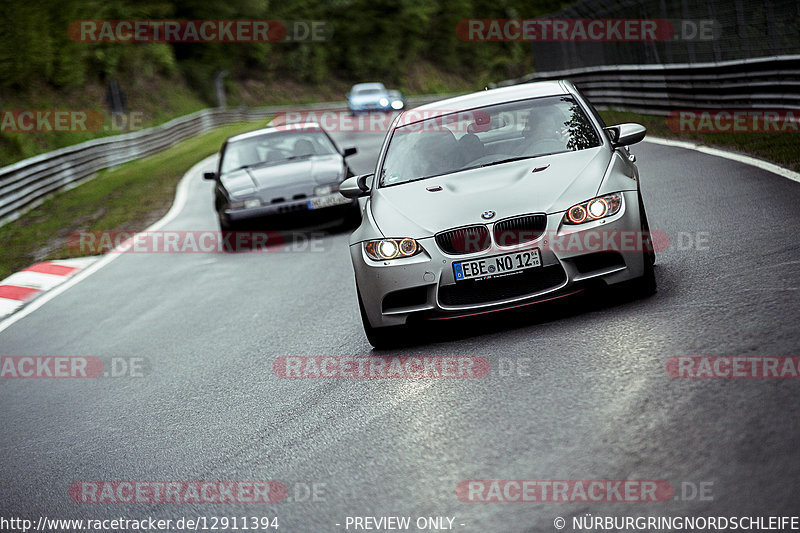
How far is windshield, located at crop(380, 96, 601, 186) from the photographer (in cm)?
741

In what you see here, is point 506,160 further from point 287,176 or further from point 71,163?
point 71,163

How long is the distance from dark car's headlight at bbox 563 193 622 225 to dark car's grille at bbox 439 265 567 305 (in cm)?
32

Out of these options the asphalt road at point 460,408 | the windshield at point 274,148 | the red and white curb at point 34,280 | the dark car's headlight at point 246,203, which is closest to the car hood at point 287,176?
the dark car's headlight at point 246,203

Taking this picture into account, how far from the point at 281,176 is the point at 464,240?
793 centimetres

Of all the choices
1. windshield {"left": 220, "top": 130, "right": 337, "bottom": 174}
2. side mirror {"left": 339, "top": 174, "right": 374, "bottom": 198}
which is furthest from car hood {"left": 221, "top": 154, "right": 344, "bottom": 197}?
side mirror {"left": 339, "top": 174, "right": 374, "bottom": 198}

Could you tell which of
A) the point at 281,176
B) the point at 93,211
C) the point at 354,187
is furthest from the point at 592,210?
the point at 93,211

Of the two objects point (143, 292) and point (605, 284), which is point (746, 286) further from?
point (143, 292)

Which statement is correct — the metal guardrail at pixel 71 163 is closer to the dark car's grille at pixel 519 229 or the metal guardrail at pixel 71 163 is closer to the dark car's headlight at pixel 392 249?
the dark car's headlight at pixel 392 249

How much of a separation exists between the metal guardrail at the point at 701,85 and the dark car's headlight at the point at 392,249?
910cm

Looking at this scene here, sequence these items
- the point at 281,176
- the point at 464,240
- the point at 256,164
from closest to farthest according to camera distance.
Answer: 1. the point at 464,240
2. the point at 281,176
3. the point at 256,164

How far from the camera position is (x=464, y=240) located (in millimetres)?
6410

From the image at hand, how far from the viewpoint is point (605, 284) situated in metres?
6.41

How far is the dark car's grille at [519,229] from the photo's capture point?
20.8ft

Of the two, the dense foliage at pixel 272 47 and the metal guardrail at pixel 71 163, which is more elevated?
the dense foliage at pixel 272 47
